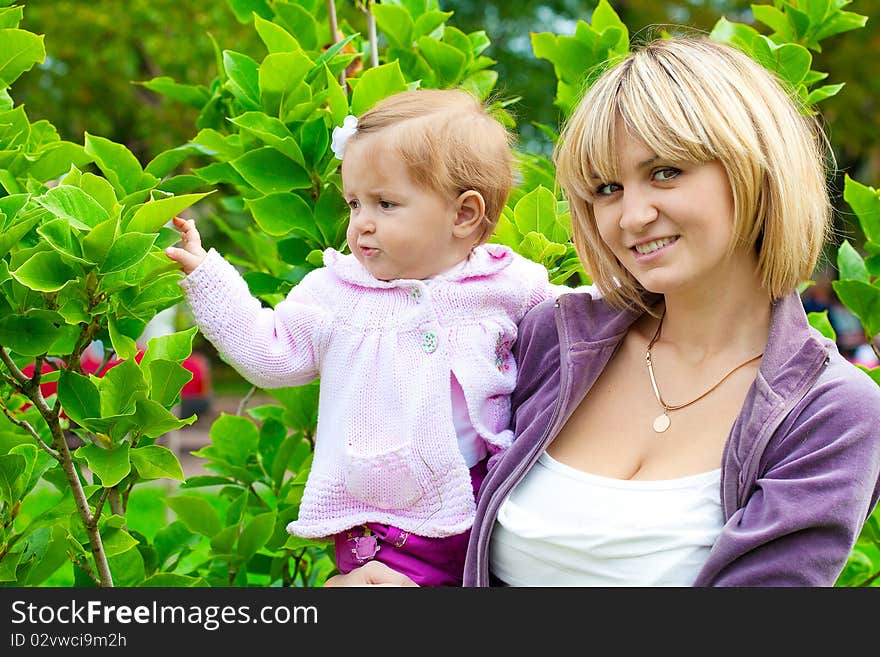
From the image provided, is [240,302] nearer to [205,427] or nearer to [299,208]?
[299,208]

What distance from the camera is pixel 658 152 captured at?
6.24ft

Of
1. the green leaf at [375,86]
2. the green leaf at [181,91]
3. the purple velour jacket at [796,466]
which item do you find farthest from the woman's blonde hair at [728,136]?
the green leaf at [181,91]

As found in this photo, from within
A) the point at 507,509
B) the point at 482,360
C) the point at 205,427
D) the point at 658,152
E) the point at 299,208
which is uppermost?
the point at 658,152

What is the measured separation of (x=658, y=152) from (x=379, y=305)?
2.03 feet

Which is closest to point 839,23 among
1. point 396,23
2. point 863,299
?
point 863,299

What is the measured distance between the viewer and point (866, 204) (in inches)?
104

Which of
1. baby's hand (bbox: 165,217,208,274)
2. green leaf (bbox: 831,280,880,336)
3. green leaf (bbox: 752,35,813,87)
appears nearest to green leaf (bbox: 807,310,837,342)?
green leaf (bbox: 831,280,880,336)

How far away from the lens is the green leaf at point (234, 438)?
287 centimetres

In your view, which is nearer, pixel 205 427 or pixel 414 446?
pixel 414 446

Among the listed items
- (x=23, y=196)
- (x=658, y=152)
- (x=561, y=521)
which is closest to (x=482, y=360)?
(x=561, y=521)

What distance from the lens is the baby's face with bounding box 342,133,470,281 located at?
6.98 ft

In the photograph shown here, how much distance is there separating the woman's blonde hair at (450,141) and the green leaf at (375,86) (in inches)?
9.0

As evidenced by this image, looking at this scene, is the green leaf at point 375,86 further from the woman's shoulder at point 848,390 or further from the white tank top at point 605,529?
the woman's shoulder at point 848,390

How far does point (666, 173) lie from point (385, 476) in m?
0.76
